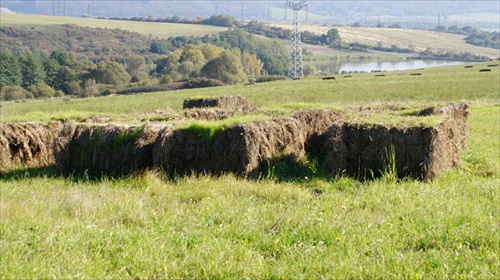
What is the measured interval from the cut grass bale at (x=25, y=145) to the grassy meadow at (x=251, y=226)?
4.99 feet

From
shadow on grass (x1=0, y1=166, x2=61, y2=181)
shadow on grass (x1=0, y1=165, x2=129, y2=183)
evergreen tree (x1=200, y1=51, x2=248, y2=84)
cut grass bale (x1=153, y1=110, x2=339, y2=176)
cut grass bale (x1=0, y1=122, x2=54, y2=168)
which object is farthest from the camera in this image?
evergreen tree (x1=200, y1=51, x2=248, y2=84)

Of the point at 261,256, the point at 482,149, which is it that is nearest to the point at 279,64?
the point at 482,149

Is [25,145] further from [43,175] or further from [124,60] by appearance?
[124,60]

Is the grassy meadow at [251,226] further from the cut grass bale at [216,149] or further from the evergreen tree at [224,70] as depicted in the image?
the evergreen tree at [224,70]

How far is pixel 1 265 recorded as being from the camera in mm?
5969

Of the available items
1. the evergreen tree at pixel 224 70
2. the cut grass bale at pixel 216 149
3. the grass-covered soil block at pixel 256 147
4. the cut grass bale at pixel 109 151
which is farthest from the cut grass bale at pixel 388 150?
the evergreen tree at pixel 224 70

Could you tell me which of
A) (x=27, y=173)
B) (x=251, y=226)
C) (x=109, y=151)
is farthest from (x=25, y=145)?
(x=251, y=226)

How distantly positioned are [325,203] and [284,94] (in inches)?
1633

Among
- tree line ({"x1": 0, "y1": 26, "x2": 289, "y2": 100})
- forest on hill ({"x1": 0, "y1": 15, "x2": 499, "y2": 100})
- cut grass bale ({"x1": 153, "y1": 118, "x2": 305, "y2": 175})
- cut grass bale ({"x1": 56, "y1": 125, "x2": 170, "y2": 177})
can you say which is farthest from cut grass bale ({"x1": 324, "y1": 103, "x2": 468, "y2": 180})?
tree line ({"x1": 0, "y1": 26, "x2": 289, "y2": 100})

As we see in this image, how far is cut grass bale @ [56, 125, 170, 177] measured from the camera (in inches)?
486

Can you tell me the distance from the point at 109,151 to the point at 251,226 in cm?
572

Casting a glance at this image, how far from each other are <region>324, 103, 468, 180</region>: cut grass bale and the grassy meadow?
37cm

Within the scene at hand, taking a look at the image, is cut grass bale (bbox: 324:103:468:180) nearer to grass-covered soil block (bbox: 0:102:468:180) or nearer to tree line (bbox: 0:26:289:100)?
grass-covered soil block (bbox: 0:102:468:180)

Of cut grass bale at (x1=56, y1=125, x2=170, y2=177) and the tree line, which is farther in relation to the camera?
the tree line
